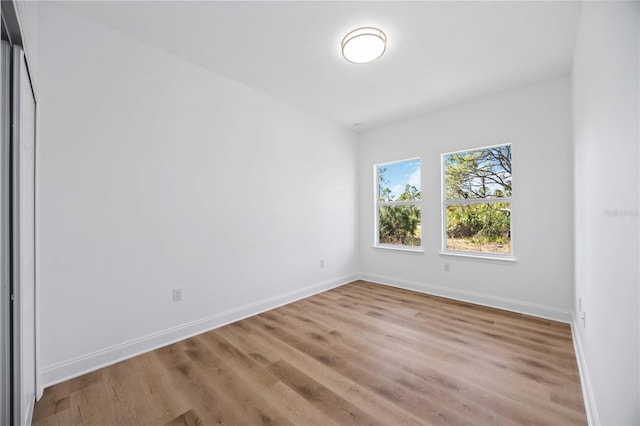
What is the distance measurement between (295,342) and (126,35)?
9.90 ft

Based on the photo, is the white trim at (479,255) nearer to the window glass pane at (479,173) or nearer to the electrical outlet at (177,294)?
the window glass pane at (479,173)

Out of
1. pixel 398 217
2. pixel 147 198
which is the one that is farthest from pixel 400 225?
pixel 147 198

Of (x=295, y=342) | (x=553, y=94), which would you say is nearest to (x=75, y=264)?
(x=295, y=342)

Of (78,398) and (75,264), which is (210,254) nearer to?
(75,264)

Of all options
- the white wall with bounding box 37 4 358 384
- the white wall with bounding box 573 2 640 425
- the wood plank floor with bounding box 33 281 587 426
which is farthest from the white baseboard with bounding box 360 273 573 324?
the white wall with bounding box 37 4 358 384

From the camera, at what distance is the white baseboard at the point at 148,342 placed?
6.36 ft

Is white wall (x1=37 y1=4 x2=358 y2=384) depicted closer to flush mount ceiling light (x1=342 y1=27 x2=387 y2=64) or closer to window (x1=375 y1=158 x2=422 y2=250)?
flush mount ceiling light (x1=342 y1=27 x2=387 y2=64)

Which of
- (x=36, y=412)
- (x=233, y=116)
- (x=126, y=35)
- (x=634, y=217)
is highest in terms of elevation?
(x=126, y=35)

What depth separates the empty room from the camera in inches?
53.1

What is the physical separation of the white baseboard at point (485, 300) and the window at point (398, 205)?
567mm

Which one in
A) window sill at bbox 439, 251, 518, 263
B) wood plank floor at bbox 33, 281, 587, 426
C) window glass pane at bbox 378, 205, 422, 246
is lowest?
wood plank floor at bbox 33, 281, 587, 426

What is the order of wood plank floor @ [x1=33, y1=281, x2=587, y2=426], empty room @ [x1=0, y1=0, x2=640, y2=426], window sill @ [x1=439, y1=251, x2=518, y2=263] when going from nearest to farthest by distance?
empty room @ [x1=0, y1=0, x2=640, y2=426] < wood plank floor @ [x1=33, y1=281, x2=587, y2=426] < window sill @ [x1=439, y1=251, x2=518, y2=263]

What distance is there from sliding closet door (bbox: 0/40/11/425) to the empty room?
13 mm

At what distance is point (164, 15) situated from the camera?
6.74ft
